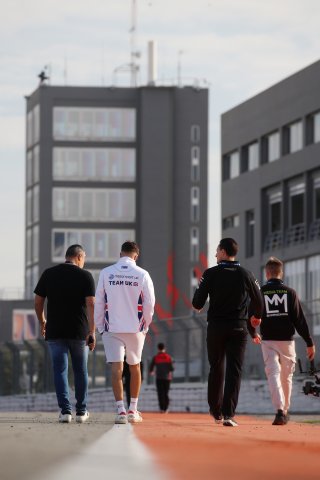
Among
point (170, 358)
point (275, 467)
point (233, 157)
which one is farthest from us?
point (233, 157)

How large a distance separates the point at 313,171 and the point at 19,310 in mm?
52934

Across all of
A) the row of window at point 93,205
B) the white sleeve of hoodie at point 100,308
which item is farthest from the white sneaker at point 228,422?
the row of window at point 93,205

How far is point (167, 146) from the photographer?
4678 inches

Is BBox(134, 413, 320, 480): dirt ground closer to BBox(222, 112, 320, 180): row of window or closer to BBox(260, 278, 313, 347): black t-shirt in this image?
BBox(260, 278, 313, 347): black t-shirt

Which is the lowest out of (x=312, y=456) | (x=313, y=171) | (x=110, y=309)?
(x=312, y=456)

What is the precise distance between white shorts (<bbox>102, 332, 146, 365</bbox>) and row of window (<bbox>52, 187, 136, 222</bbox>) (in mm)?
103456

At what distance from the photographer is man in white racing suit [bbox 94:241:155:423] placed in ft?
53.9

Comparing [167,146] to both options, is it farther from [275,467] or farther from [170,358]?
[275,467]

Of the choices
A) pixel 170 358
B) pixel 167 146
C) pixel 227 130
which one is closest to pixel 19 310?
pixel 167 146

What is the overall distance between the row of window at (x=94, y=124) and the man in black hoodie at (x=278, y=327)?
336 ft

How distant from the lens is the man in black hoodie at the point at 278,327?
693 inches

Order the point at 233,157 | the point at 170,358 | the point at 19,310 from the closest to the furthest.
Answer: the point at 170,358
the point at 233,157
the point at 19,310

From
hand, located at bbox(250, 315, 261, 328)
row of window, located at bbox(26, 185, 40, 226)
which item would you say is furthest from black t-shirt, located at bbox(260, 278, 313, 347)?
row of window, located at bbox(26, 185, 40, 226)

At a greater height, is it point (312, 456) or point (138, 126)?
point (138, 126)
